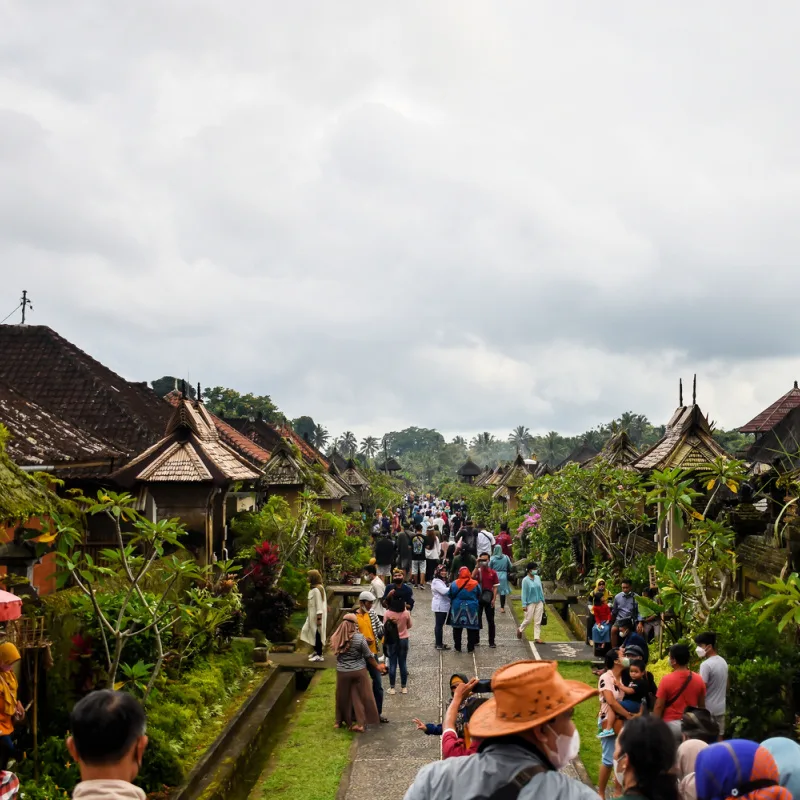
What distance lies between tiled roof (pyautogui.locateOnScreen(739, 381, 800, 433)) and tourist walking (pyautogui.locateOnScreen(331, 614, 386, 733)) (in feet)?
93.0

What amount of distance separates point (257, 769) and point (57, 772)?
A: 7.87 feet

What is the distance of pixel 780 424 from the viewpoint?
2647 centimetres

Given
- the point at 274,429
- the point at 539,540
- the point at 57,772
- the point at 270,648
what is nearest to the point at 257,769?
the point at 57,772

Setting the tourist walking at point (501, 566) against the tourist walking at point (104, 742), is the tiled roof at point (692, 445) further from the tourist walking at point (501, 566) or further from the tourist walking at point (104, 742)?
the tourist walking at point (104, 742)

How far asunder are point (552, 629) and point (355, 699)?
6.99m

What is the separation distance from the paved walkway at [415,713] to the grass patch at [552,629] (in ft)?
1.23

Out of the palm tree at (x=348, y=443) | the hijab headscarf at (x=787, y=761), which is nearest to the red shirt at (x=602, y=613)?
the hijab headscarf at (x=787, y=761)

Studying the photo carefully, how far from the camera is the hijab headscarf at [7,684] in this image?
20.4 ft

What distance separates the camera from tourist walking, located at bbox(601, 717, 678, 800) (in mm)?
3799

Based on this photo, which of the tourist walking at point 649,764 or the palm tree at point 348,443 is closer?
the tourist walking at point 649,764

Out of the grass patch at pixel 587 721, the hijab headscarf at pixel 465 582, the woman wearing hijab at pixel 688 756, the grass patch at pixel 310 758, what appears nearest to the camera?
the woman wearing hijab at pixel 688 756

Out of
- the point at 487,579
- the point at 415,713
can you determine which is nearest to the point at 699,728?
the point at 415,713

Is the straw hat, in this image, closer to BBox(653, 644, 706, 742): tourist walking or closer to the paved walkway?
BBox(653, 644, 706, 742): tourist walking

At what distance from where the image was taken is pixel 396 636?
1123cm
